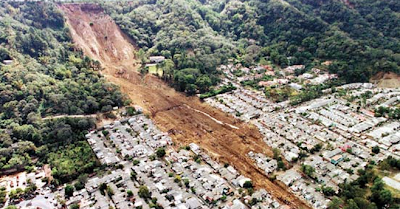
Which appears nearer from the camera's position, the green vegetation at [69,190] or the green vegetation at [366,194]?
the green vegetation at [366,194]

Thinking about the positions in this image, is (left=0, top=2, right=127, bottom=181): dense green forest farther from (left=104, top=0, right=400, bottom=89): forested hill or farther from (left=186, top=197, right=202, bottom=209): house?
(left=104, top=0, right=400, bottom=89): forested hill

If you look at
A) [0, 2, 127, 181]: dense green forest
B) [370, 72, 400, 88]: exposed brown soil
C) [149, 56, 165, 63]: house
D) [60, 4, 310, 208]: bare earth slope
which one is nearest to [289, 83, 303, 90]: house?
[370, 72, 400, 88]: exposed brown soil

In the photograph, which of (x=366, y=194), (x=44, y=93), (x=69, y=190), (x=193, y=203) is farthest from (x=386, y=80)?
(x=44, y=93)

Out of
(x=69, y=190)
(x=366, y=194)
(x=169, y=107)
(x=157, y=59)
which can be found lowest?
(x=366, y=194)

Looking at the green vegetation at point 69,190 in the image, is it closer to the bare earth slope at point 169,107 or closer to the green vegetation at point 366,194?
the bare earth slope at point 169,107

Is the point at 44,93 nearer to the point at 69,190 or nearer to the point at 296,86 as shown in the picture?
the point at 69,190

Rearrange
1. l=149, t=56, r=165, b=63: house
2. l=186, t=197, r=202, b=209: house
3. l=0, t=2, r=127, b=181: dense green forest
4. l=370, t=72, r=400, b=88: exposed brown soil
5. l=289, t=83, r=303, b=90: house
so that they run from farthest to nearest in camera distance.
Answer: l=149, t=56, r=165, b=63: house → l=289, t=83, r=303, b=90: house → l=370, t=72, r=400, b=88: exposed brown soil → l=0, t=2, r=127, b=181: dense green forest → l=186, t=197, r=202, b=209: house

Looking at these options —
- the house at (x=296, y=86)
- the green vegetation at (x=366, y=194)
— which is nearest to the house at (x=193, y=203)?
the green vegetation at (x=366, y=194)
